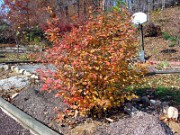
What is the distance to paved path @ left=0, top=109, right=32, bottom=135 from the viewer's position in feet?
12.0

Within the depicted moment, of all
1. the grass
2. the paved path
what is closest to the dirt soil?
the paved path

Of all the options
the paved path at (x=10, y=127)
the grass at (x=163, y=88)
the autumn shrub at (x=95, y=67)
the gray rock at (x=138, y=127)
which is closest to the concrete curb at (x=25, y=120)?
the paved path at (x=10, y=127)

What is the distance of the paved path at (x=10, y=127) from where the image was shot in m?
3.67

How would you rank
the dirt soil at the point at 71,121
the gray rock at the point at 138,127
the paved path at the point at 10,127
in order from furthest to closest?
the paved path at the point at 10,127 → the dirt soil at the point at 71,121 → the gray rock at the point at 138,127

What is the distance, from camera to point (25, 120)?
3.75 meters

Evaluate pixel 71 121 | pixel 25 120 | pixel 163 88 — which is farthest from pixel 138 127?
pixel 163 88

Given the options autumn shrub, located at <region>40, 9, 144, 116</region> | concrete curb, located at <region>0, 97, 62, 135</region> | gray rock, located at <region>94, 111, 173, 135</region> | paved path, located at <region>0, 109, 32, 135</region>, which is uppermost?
autumn shrub, located at <region>40, 9, 144, 116</region>

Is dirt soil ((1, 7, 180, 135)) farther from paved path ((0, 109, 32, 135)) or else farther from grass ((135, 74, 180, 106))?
grass ((135, 74, 180, 106))

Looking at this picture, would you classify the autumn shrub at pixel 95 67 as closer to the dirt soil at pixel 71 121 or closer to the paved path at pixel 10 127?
the dirt soil at pixel 71 121

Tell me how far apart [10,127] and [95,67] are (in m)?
1.68

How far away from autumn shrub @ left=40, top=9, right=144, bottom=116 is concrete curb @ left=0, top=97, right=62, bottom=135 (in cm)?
47

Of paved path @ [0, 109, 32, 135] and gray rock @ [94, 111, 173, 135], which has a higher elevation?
gray rock @ [94, 111, 173, 135]

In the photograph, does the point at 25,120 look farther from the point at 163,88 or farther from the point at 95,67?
the point at 163,88

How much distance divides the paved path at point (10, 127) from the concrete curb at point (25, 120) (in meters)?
0.06
